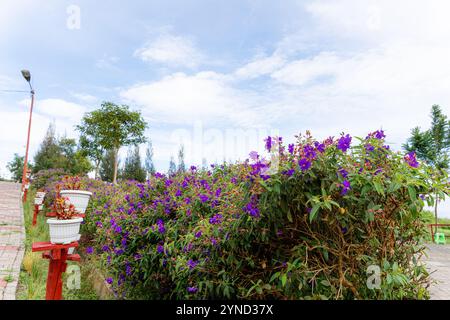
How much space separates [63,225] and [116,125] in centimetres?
1990

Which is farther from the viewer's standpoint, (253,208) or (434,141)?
(434,141)

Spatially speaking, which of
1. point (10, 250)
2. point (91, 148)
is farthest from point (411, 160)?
point (91, 148)

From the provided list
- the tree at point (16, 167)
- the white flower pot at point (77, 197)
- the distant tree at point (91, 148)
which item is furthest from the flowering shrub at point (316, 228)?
the tree at point (16, 167)

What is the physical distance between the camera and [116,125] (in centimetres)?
2123

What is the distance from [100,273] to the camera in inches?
156

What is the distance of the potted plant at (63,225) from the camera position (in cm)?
247

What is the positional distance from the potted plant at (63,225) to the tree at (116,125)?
1910 centimetres

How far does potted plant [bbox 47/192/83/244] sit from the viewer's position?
247cm

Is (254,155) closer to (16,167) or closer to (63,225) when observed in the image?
(63,225)

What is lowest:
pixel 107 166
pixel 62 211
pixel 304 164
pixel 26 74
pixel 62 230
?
pixel 62 230

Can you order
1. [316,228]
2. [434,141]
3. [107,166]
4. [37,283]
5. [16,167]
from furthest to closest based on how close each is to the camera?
[16,167], [107,166], [434,141], [37,283], [316,228]

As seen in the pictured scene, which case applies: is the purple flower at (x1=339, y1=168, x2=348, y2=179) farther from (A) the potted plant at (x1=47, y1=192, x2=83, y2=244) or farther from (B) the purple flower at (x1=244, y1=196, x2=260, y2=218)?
(A) the potted plant at (x1=47, y1=192, x2=83, y2=244)
